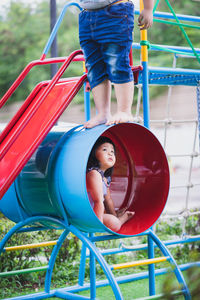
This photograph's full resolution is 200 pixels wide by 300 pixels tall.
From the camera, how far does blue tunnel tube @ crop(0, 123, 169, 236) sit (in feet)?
7.22

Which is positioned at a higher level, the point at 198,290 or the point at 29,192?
the point at 198,290

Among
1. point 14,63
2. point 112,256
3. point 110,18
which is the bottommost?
point 112,256

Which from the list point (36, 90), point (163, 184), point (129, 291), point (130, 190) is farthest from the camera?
point (129, 291)

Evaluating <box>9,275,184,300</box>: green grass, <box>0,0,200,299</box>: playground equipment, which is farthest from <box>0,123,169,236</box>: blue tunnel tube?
<box>9,275,184,300</box>: green grass

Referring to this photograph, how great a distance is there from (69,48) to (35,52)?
1056 mm

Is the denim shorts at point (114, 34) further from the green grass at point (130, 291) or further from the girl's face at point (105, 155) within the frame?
the green grass at point (130, 291)

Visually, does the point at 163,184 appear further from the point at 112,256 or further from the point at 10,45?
the point at 10,45

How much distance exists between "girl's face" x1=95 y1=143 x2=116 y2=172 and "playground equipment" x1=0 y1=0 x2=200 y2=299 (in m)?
0.15

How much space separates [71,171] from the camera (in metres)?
2.21

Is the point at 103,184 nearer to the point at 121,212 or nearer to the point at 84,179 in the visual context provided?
the point at 121,212

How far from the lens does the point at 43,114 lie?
8.63ft

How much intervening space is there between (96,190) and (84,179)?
253mm

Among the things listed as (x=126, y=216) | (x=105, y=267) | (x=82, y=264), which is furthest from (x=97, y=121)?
(x=82, y=264)

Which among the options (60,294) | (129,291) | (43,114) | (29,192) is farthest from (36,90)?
(129,291)
